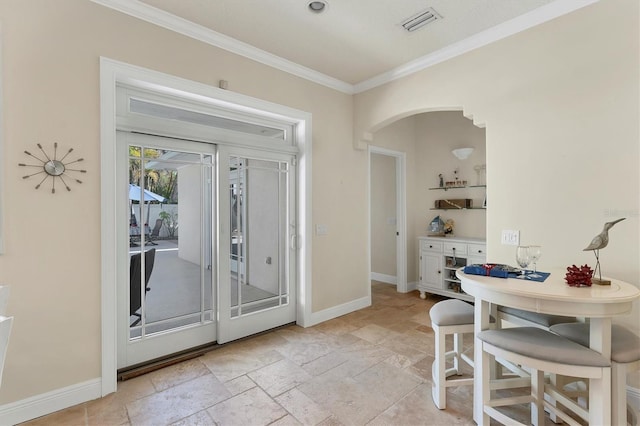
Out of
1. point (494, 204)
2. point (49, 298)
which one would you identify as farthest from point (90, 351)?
point (494, 204)

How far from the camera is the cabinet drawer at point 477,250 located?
13.3 ft

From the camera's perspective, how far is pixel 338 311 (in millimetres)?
3930

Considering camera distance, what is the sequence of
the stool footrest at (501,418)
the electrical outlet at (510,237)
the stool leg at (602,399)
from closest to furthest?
1. the stool leg at (602,399)
2. the stool footrest at (501,418)
3. the electrical outlet at (510,237)

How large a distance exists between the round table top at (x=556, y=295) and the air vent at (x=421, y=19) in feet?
6.87

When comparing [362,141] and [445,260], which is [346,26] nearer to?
[362,141]

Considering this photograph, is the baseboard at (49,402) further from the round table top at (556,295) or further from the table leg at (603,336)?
the table leg at (603,336)

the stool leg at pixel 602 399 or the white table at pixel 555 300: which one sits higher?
the white table at pixel 555 300

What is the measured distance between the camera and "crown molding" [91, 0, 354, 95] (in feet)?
7.85

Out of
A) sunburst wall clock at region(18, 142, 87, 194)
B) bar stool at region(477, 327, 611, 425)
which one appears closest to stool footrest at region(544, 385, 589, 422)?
bar stool at region(477, 327, 611, 425)

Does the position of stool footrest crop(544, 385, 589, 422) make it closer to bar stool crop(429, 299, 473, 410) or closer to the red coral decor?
bar stool crop(429, 299, 473, 410)

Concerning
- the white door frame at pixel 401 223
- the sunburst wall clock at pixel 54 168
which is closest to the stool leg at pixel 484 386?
the sunburst wall clock at pixel 54 168

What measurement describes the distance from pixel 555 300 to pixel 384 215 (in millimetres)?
4177

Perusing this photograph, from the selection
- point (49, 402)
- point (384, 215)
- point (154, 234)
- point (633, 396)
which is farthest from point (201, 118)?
point (633, 396)

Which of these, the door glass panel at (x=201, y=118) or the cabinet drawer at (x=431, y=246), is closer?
the door glass panel at (x=201, y=118)
